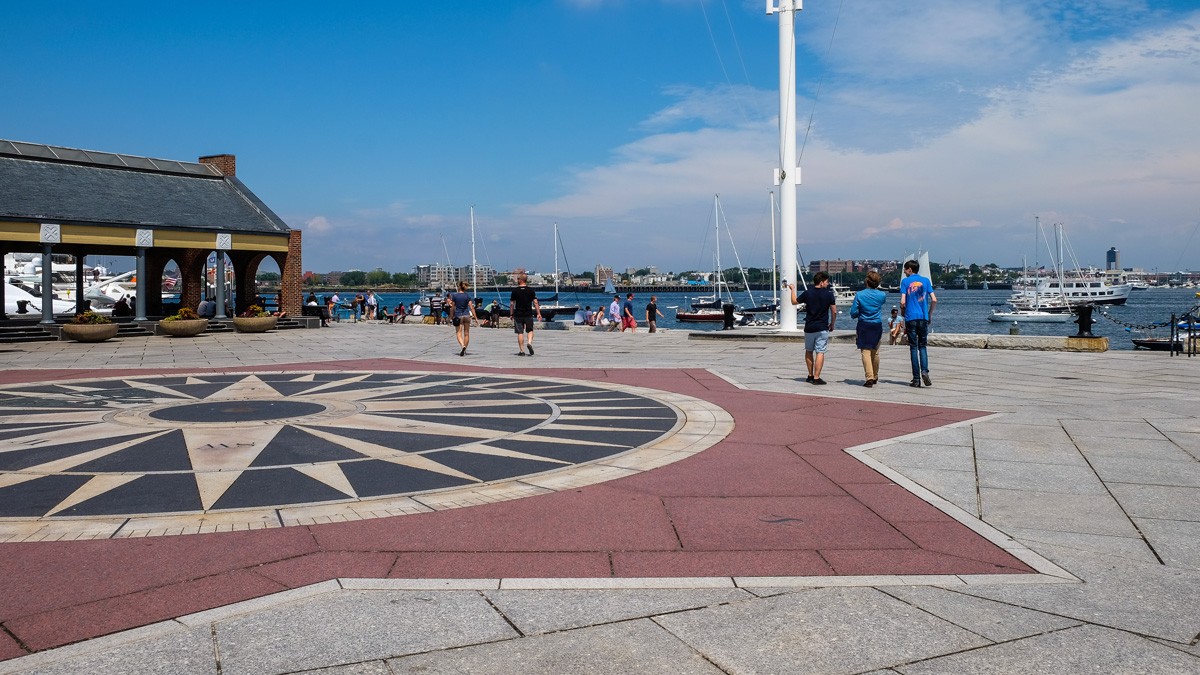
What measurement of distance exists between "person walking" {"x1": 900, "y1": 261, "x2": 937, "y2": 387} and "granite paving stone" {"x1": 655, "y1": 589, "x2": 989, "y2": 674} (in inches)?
385

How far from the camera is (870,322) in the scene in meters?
13.5

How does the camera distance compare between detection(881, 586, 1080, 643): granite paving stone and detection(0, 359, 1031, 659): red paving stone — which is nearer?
detection(881, 586, 1080, 643): granite paving stone

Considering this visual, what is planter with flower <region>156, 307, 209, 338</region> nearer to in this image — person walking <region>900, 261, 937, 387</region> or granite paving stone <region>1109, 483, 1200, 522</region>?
person walking <region>900, 261, 937, 387</region>

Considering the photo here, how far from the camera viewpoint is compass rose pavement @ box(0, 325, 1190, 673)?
3875mm

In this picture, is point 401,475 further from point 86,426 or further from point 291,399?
point 291,399

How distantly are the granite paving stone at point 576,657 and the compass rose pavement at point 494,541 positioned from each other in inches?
0.7

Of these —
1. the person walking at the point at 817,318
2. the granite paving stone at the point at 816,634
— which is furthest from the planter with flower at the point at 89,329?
the granite paving stone at the point at 816,634

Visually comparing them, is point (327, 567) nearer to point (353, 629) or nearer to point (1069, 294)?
point (353, 629)

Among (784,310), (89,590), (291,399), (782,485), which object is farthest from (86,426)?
(784,310)

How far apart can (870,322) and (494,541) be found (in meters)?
9.52

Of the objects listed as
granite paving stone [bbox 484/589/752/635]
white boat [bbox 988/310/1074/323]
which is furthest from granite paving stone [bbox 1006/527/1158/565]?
white boat [bbox 988/310/1074/323]

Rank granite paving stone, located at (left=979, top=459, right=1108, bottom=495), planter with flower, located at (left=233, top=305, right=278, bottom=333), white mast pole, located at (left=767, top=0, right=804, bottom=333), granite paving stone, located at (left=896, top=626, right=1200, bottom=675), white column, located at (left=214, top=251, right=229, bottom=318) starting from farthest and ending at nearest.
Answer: white column, located at (left=214, top=251, right=229, bottom=318) < planter with flower, located at (left=233, top=305, right=278, bottom=333) < white mast pole, located at (left=767, top=0, right=804, bottom=333) < granite paving stone, located at (left=979, top=459, right=1108, bottom=495) < granite paving stone, located at (left=896, top=626, right=1200, bottom=675)

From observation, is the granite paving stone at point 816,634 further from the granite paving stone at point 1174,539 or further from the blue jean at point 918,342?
the blue jean at point 918,342

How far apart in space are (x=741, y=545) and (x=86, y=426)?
7.81 metres
